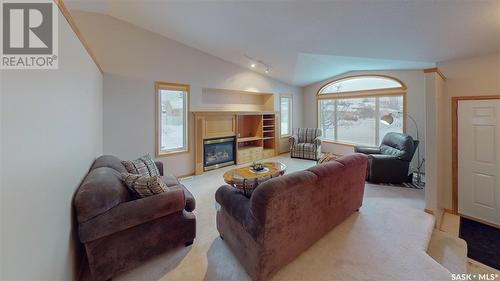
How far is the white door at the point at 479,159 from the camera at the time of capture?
304 centimetres

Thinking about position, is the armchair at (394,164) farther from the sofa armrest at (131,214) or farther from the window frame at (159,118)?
the window frame at (159,118)

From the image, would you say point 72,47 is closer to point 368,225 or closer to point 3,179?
point 3,179

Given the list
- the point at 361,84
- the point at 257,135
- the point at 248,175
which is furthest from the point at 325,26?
the point at 257,135

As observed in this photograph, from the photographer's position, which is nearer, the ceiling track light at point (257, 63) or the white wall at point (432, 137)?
the white wall at point (432, 137)

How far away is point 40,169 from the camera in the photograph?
118 centimetres

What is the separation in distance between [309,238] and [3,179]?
91.0 inches

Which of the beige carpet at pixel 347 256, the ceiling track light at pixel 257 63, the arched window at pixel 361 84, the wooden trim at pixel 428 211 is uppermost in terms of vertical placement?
the ceiling track light at pixel 257 63

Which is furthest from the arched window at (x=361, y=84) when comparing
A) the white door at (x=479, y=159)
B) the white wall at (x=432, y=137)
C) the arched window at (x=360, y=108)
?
Result: the white wall at (x=432, y=137)

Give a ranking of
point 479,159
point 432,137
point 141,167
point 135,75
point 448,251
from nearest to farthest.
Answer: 1. point 448,251
2. point 141,167
3. point 432,137
4. point 479,159
5. point 135,75

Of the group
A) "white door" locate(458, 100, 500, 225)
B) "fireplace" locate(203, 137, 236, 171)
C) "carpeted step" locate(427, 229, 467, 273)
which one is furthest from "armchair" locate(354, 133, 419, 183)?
"fireplace" locate(203, 137, 236, 171)

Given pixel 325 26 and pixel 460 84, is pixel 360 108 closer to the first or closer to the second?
pixel 460 84

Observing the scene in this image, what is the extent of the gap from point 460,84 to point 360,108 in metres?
3.18

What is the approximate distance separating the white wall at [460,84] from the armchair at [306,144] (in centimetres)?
320

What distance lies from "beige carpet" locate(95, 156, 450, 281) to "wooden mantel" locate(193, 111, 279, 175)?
2.42 m
